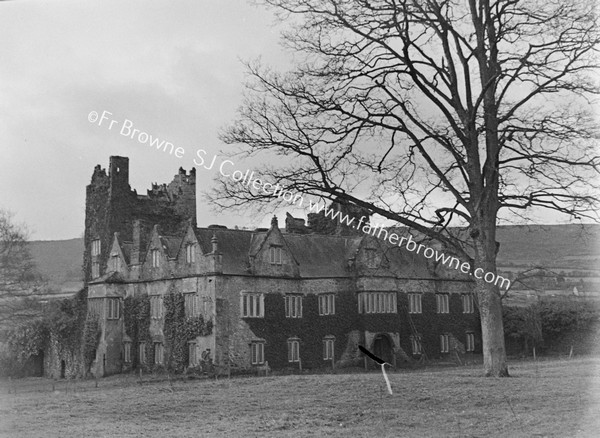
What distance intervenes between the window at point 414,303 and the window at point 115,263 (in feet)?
62.7

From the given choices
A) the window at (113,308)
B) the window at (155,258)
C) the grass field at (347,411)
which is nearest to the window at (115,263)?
the window at (113,308)

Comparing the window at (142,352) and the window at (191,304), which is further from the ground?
the window at (191,304)

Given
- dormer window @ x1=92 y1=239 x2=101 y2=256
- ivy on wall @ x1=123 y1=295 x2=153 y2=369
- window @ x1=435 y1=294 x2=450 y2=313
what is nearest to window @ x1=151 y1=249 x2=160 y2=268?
ivy on wall @ x1=123 y1=295 x2=153 y2=369

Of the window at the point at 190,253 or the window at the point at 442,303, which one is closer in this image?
the window at the point at 190,253

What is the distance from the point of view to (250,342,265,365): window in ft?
138

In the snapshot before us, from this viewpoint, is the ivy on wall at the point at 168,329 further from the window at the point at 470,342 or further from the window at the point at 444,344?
the window at the point at 470,342

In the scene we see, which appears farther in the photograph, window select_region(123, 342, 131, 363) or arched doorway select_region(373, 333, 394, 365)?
arched doorway select_region(373, 333, 394, 365)

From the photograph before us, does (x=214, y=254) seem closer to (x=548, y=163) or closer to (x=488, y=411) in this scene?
(x=548, y=163)

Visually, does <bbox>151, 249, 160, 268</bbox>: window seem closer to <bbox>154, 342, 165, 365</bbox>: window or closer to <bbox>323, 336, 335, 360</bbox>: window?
<bbox>154, 342, 165, 365</bbox>: window

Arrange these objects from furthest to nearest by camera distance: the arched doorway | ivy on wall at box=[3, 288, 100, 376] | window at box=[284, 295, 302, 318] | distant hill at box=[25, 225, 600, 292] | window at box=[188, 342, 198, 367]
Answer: distant hill at box=[25, 225, 600, 292], ivy on wall at box=[3, 288, 100, 376], the arched doorway, window at box=[284, 295, 302, 318], window at box=[188, 342, 198, 367]

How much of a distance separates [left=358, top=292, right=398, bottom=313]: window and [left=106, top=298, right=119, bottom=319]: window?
15.4m

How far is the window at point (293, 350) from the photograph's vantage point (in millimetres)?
44000

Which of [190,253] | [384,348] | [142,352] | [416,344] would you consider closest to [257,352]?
[190,253]

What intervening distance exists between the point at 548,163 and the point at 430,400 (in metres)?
8.31
